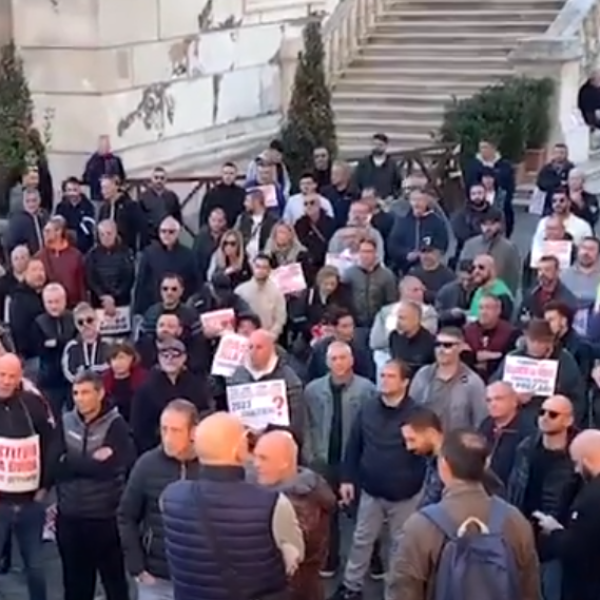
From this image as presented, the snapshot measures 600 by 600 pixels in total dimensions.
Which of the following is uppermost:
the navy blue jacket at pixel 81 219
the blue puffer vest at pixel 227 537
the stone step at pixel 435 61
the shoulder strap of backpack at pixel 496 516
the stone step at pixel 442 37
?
the shoulder strap of backpack at pixel 496 516

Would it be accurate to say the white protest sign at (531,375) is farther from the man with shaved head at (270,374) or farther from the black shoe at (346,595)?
the black shoe at (346,595)

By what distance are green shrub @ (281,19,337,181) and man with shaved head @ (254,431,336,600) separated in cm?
1313

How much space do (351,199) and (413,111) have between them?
7822 mm

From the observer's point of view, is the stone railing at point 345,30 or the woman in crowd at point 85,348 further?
the stone railing at point 345,30

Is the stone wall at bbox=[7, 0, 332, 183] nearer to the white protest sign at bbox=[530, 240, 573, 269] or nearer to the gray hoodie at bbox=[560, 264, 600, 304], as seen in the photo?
the white protest sign at bbox=[530, 240, 573, 269]

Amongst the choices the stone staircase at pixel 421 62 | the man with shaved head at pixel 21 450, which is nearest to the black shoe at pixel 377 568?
the man with shaved head at pixel 21 450

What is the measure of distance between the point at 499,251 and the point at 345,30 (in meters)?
12.7

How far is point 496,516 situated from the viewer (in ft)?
20.0

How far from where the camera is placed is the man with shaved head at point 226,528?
251 inches

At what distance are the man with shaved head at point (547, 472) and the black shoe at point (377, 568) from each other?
1.82 metres

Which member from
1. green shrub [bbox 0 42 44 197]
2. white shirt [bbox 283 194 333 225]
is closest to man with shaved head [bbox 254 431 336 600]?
white shirt [bbox 283 194 333 225]

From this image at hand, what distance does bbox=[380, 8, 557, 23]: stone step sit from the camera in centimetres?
2498

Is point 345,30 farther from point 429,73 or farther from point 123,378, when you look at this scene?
point 123,378

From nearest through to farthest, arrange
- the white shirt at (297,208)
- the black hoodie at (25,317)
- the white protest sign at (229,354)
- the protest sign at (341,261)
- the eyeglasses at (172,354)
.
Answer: the eyeglasses at (172,354) < the white protest sign at (229,354) < the black hoodie at (25,317) < the protest sign at (341,261) < the white shirt at (297,208)
